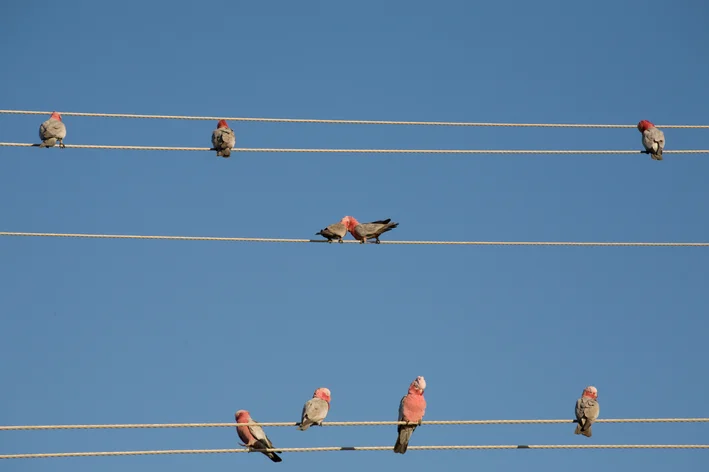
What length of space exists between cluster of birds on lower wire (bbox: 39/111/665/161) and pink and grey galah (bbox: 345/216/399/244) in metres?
2.31

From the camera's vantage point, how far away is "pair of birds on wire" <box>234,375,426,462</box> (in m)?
18.8

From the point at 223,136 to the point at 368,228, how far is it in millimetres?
2967

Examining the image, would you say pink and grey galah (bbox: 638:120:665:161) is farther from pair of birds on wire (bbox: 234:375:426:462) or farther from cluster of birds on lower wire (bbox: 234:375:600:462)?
pair of birds on wire (bbox: 234:375:426:462)

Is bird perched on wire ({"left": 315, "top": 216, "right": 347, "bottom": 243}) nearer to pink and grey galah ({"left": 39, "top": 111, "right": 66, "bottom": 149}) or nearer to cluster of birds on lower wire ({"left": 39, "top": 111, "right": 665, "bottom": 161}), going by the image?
cluster of birds on lower wire ({"left": 39, "top": 111, "right": 665, "bottom": 161})

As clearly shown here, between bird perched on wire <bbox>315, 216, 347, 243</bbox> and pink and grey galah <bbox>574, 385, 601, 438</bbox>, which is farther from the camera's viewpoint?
bird perched on wire <bbox>315, 216, 347, 243</bbox>

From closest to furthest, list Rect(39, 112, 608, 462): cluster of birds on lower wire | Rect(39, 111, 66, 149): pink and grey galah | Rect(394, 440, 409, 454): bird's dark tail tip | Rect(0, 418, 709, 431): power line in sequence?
1. Rect(0, 418, 709, 431): power line
2. Rect(394, 440, 409, 454): bird's dark tail tip
3. Rect(39, 112, 608, 462): cluster of birds on lower wire
4. Rect(39, 111, 66, 149): pink and grey galah

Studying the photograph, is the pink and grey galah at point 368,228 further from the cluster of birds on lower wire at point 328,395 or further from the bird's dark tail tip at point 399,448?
the bird's dark tail tip at point 399,448

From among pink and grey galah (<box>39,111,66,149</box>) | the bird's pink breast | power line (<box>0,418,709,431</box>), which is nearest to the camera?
power line (<box>0,418,709,431</box>)

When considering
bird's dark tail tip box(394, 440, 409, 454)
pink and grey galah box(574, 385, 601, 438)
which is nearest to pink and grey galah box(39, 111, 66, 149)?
bird's dark tail tip box(394, 440, 409, 454)

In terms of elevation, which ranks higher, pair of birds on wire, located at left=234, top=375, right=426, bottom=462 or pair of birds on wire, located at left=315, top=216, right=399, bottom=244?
pair of birds on wire, located at left=315, top=216, right=399, bottom=244

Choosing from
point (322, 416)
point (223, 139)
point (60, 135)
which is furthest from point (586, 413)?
point (60, 135)

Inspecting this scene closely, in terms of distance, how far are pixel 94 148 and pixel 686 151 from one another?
328 inches

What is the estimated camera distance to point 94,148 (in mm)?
19250

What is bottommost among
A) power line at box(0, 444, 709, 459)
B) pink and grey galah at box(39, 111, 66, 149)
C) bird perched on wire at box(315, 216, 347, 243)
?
power line at box(0, 444, 709, 459)
